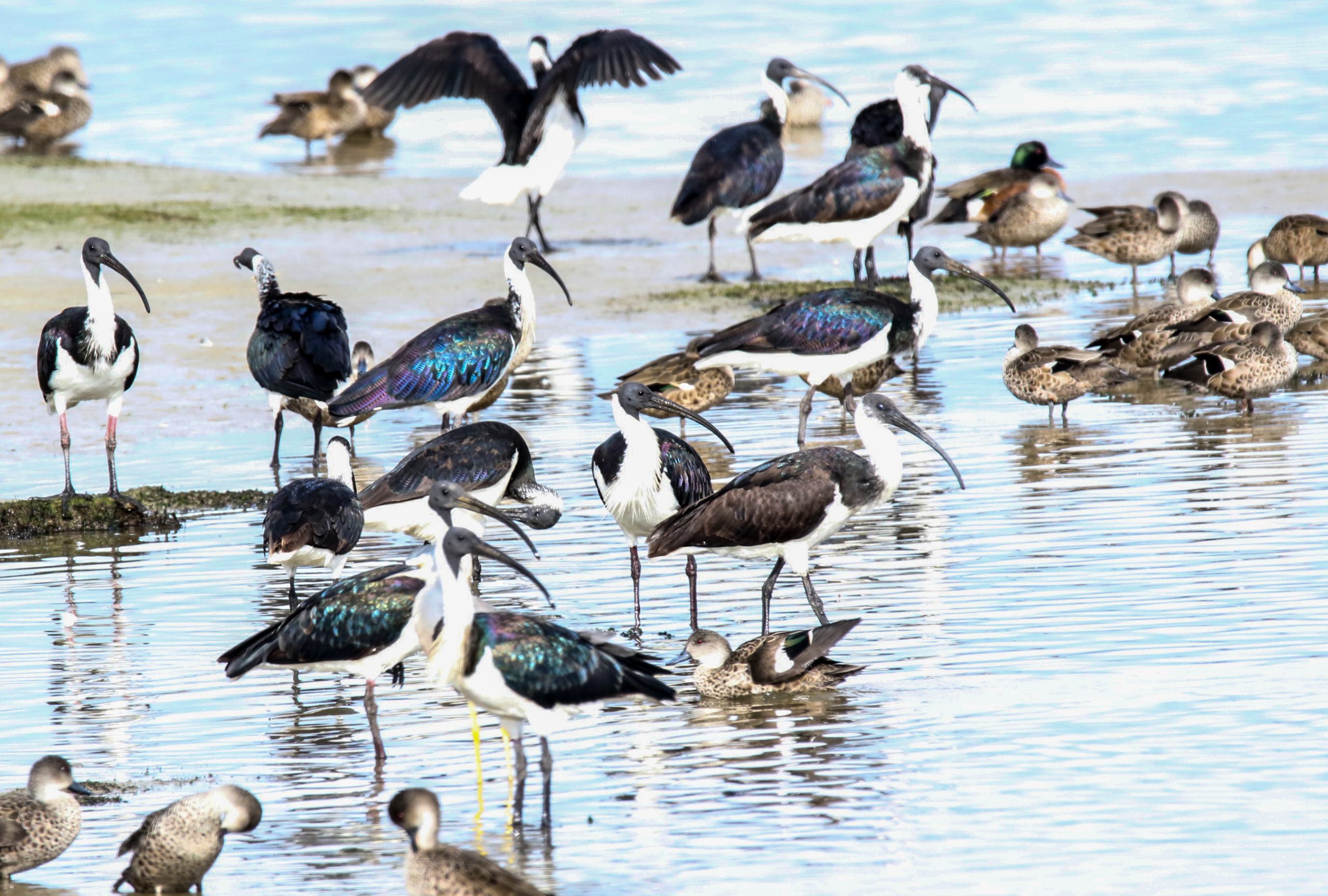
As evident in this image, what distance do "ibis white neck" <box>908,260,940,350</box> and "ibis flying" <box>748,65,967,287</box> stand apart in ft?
14.8

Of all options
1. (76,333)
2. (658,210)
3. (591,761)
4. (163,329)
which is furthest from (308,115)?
(591,761)

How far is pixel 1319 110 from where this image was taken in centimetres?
3303

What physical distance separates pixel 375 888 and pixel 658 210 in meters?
20.5

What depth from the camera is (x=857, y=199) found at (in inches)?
712

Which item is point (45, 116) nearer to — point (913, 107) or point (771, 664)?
point (913, 107)

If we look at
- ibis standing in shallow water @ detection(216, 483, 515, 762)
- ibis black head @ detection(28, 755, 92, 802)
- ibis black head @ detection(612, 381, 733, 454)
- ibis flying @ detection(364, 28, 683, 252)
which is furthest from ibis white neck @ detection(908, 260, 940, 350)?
ibis flying @ detection(364, 28, 683, 252)

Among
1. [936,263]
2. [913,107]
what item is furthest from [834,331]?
[913,107]

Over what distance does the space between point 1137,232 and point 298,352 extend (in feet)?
33.3

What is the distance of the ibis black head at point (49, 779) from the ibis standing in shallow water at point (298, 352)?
22.0 ft

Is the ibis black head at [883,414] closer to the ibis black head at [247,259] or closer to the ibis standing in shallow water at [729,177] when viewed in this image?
the ibis black head at [247,259]

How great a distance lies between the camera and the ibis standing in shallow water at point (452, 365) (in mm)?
12594

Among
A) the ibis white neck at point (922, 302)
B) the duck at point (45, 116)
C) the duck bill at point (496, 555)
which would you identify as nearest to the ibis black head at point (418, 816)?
the duck bill at point (496, 555)

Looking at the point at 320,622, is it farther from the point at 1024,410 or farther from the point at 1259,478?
the point at 1024,410

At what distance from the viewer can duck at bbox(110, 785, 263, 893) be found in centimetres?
630
